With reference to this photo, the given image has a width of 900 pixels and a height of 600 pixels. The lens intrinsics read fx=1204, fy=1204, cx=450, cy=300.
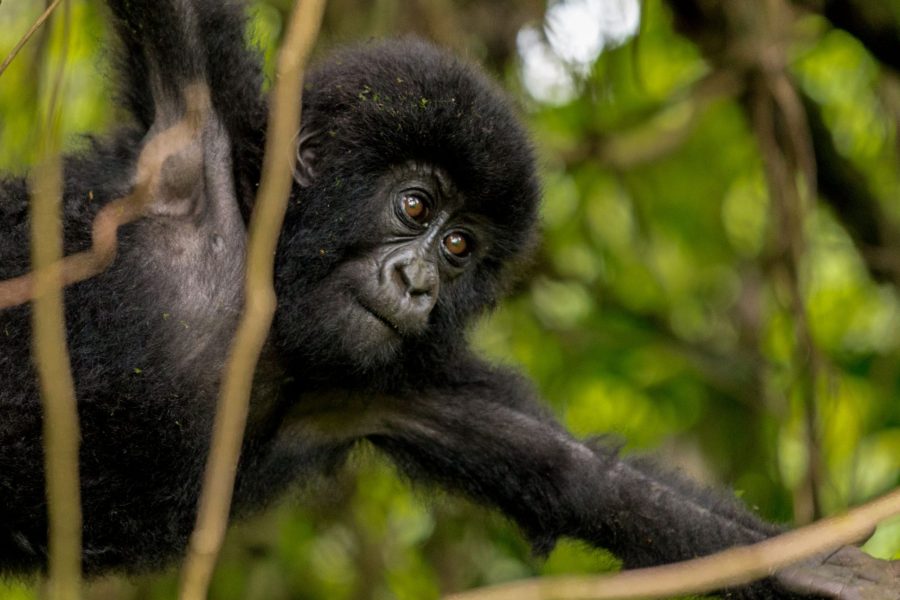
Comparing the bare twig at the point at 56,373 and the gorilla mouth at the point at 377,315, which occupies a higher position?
the bare twig at the point at 56,373

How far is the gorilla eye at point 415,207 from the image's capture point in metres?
Result: 3.55

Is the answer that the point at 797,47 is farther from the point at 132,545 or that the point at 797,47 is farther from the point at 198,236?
the point at 132,545

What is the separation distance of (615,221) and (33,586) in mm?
3767

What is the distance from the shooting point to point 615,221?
21.3ft

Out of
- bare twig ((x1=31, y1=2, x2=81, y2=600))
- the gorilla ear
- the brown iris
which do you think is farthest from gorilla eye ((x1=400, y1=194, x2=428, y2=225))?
bare twig ((x1=31, y1=2, x2=81, y2=600))

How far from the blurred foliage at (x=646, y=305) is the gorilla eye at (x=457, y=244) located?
123 centimetres

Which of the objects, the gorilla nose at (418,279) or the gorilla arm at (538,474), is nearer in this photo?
the gorilla nose at (418,279)

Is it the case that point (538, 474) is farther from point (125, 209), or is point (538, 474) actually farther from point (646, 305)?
point (646, 305)

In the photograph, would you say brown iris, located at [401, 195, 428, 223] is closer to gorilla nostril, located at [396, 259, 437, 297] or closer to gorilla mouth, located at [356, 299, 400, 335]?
gorilla nostril, located at [396, 259, 437, 297]

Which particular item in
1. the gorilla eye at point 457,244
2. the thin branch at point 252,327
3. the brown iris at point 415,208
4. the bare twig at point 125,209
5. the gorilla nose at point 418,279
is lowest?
the gorilla eye at point 457,244

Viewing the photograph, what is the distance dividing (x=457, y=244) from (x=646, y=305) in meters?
2.46

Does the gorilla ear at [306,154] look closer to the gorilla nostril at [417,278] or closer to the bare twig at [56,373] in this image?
the gorilla nostril at [417,278]

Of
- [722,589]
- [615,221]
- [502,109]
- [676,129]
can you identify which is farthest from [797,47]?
[722,589]

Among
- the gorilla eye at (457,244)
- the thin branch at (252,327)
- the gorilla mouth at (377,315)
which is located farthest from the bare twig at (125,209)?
the thin branch at (252,327)
